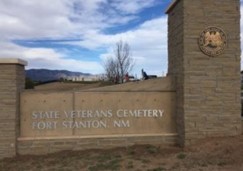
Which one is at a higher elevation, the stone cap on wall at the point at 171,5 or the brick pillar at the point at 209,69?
the stone cap on wall at the point at 171,5

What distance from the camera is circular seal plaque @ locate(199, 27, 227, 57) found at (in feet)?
35.1

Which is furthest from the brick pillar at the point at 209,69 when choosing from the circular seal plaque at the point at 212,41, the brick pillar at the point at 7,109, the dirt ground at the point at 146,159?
the brick pillar at the point at 7,109

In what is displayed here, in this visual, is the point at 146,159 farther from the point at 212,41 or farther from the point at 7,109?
the point at 7,109

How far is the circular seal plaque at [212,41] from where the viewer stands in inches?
422

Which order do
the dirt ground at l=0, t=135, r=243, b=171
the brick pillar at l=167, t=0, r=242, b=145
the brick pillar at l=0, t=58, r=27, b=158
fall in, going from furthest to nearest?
the brick pillar at l=167, t=0, r=242, b=145 < the brick pillar at l=0, t=58, r=27, b=158 < the dirt ground at l=0, t=135, r=243, b=171

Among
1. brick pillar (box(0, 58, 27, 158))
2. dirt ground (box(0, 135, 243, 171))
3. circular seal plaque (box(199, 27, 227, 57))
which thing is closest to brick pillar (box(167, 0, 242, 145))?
circular seal plaque (box(199, 27, 227, 57))

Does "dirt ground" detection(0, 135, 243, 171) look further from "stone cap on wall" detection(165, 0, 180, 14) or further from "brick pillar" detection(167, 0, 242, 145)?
"stone cap on wall" detection(165, 0, 180, 14)

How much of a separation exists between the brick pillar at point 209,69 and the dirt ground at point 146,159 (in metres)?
0.44

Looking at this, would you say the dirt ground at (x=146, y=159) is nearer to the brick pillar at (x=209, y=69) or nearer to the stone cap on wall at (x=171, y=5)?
the brick pillar at (x=209, y=69)

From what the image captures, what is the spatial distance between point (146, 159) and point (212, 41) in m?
3.60

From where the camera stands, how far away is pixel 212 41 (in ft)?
35.2

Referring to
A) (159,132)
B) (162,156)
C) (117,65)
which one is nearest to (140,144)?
(159,132)

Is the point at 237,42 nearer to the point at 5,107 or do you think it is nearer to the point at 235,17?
the point at 235,17

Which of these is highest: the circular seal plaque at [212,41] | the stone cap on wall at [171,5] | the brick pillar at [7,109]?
the stone cap on wall at [171,5]
